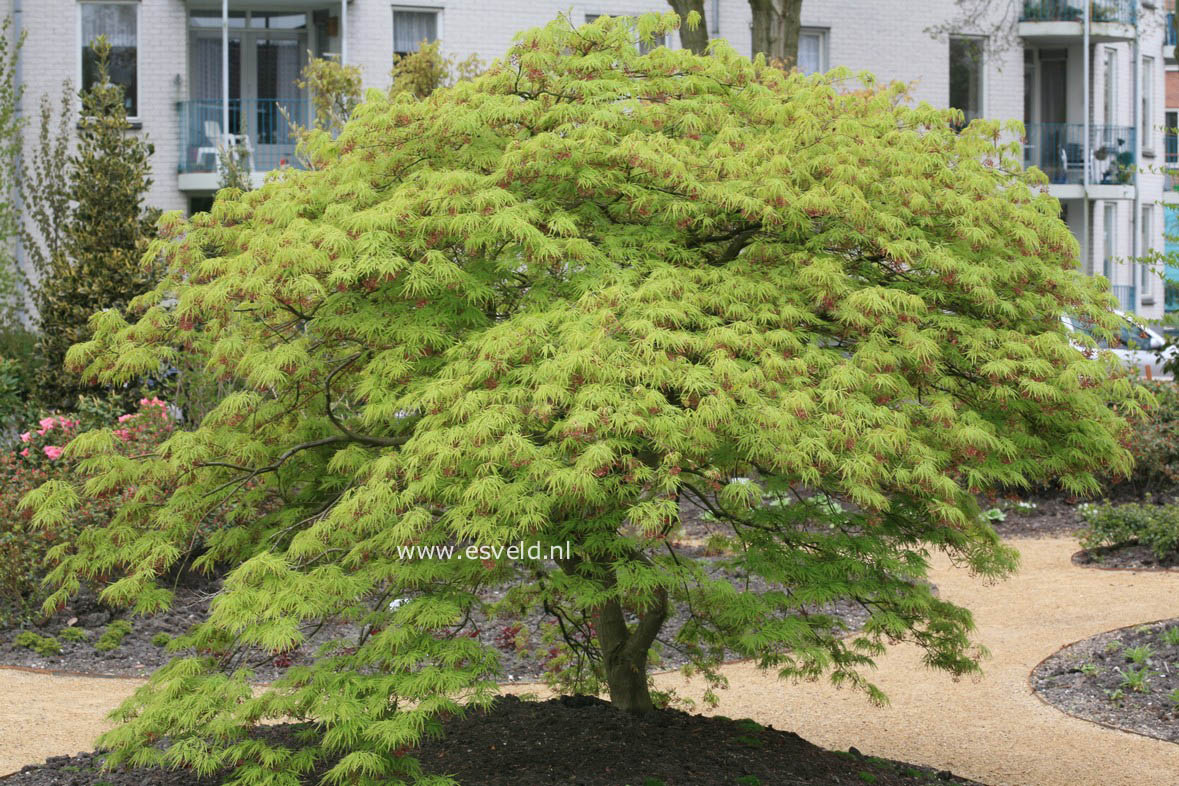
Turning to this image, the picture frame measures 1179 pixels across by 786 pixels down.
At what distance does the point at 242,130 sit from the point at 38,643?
40.2 feet

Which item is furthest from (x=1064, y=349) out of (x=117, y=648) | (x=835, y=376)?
(x=117, y=648)

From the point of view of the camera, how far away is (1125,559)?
1298 cm

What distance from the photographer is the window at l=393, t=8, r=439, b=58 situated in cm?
2156

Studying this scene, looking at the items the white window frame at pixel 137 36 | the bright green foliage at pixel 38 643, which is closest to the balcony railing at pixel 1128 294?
the white window frame at pixel 137 36

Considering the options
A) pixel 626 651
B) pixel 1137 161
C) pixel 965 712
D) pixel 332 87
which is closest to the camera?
pixel 626 651

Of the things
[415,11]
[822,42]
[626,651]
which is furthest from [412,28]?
[626,651]

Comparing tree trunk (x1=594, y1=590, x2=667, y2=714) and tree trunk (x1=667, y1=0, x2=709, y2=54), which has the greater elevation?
tree trunk (x1=667, y1=0, x2=709, y2=54)

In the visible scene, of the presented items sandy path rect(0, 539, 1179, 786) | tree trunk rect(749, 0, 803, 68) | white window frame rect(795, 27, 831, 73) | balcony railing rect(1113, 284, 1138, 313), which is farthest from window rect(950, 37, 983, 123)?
sandy path rect(0, 539, 1179, 786)

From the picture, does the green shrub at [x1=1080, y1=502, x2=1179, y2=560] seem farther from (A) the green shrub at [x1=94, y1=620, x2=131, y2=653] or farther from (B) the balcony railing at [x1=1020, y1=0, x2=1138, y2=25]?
(B) the balcony railing at [x1=1020, y1=0, x2=1138, y2=25]

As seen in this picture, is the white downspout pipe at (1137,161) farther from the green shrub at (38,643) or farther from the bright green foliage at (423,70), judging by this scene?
the green shrub at (38,643)

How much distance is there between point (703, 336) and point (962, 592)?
8429 millimetres

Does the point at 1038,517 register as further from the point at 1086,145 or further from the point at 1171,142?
the point at 1171,142

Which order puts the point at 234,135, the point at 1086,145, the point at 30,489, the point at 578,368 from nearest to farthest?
the point at 578,368, the point at 30,489, the point at 234,135, the point at 1086,145

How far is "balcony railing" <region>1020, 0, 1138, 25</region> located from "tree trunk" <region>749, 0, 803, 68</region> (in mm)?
12754
